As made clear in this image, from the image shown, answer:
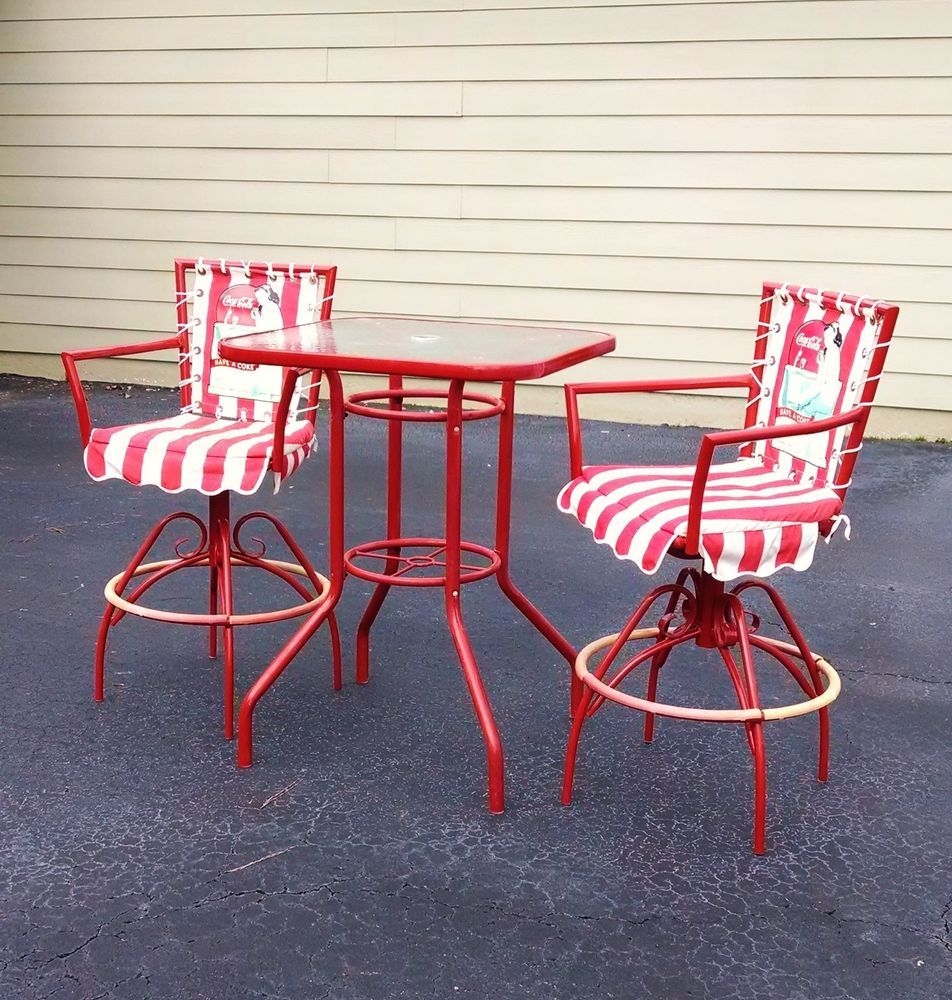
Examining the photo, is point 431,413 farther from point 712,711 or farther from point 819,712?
point 819,712

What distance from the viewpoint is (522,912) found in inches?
76.7

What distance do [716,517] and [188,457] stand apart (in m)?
1.12

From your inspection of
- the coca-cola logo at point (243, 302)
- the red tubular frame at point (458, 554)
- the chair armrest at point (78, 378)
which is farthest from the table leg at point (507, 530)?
the chair armrest at point (78, 378)

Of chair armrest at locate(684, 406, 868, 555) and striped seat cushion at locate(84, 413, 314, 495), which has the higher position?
chair armrest at locate(684, 406, 868, 555)

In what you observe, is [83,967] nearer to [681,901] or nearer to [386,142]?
[681,901]

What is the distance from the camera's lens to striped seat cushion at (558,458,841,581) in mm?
2082

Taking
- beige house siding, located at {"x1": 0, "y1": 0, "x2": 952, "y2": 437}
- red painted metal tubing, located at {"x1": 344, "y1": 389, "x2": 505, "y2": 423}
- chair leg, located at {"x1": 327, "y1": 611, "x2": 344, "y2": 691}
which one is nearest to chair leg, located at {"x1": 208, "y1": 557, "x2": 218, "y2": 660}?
chair leg, located at {"x1": 327, "y1": 611, "x2": 344, "y2": 691}

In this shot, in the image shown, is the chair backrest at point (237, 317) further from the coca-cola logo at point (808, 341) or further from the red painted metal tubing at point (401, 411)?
the coca-cola logo at point (808, 341)

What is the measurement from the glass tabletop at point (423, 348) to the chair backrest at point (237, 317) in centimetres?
11

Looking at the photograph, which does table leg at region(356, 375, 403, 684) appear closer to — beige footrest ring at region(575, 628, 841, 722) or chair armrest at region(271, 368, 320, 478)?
chair armrest at region(271, 368, 320, 478)

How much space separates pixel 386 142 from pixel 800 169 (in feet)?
6.48

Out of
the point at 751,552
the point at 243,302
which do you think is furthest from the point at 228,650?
the point at 751,552

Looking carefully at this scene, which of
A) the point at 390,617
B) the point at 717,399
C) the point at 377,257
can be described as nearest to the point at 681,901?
the point at 390,617

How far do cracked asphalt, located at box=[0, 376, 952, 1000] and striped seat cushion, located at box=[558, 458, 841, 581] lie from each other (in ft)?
1.76
